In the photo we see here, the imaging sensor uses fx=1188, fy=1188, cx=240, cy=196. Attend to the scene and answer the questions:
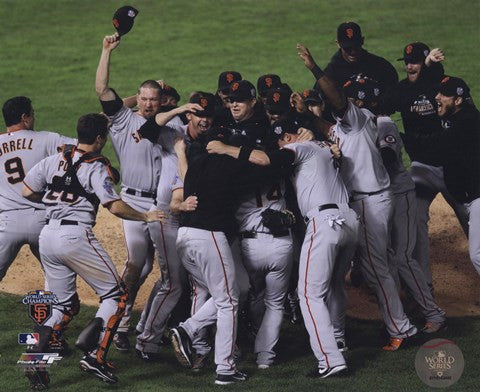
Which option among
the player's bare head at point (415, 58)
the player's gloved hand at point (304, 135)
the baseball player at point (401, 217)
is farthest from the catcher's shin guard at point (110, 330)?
the player's bare head at point (415, 58)

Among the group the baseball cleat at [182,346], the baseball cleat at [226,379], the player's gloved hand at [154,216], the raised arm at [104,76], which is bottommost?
the baseball cleat at [226,379]

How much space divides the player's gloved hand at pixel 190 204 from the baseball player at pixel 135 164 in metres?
0.78

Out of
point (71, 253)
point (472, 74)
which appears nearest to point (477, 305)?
point (71, 253)

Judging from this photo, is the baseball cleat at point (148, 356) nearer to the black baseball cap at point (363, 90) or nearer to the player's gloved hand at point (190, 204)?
the player's gloved hand at point (190, 204)

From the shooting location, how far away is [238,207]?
8.09m

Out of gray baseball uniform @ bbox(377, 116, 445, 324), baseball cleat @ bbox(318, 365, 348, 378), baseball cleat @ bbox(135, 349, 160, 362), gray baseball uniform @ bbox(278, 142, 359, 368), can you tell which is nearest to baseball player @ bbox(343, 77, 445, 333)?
gray baseball uniform @ bbox(377, 116, 445, 324)

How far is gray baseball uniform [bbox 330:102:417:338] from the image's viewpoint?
837 cm

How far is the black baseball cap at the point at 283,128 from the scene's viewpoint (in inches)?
323

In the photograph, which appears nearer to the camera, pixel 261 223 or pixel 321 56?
pixel 261 223

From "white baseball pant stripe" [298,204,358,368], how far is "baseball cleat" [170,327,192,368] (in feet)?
2.60

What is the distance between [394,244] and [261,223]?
1.46 metres

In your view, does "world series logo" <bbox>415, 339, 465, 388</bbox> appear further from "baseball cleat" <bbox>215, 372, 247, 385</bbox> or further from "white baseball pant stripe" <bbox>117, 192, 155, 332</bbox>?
"white baseball pant stripe" <bbox>117, 192, 155, 332</bbox>

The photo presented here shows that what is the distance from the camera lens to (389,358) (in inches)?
323

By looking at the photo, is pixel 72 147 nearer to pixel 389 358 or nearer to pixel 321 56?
pixel 389 358
